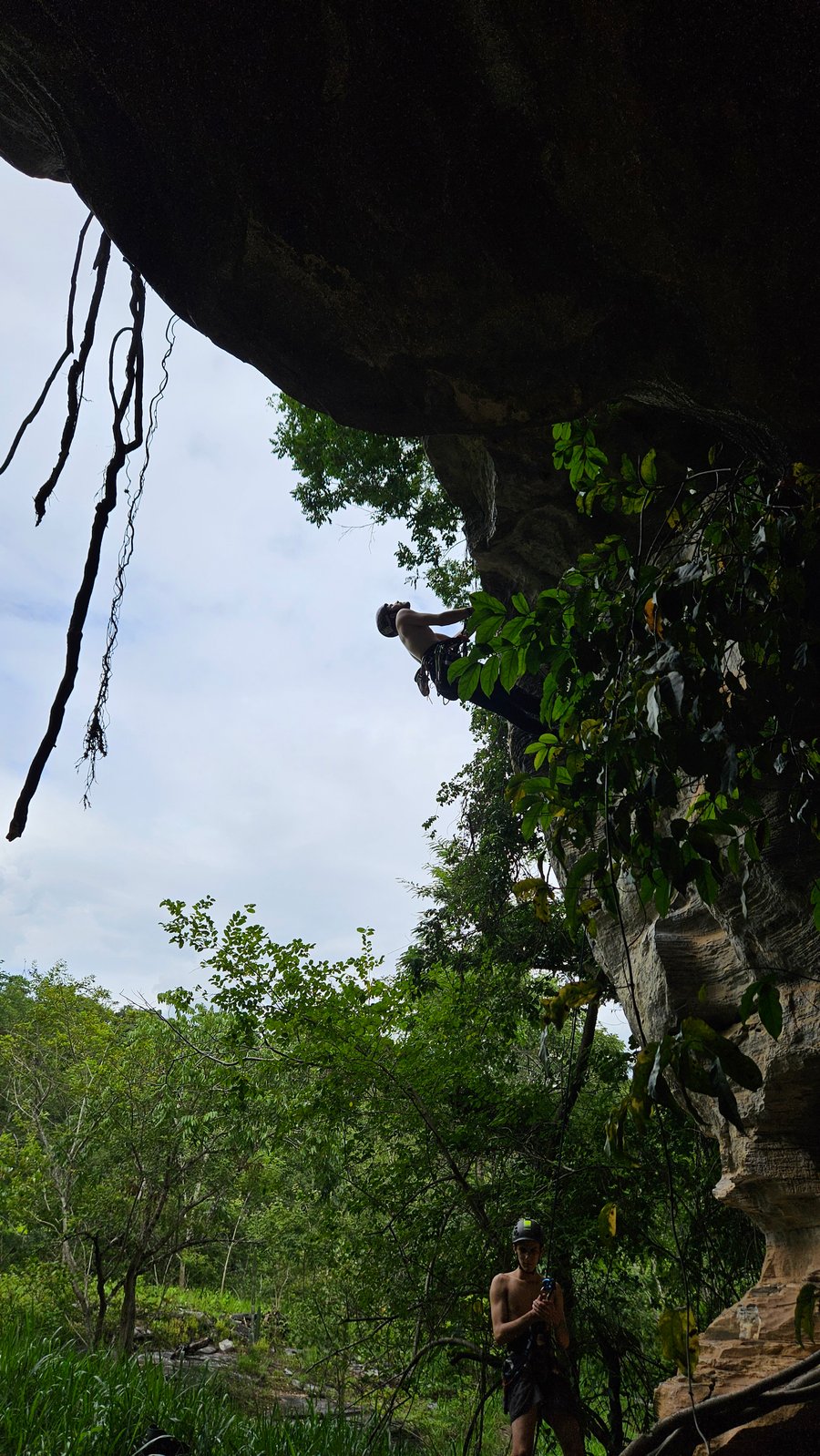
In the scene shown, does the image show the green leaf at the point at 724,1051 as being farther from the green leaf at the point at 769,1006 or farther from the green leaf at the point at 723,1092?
the green leaf at the point at 769,1006

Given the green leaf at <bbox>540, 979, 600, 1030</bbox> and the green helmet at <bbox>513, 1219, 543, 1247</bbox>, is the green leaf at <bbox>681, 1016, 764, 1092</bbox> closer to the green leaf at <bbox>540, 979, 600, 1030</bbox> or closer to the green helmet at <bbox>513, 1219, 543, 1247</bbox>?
the green leaf at <bbox>540, 979, 600, 1030</bbox>

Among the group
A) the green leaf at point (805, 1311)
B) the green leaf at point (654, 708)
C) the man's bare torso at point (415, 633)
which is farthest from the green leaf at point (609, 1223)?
the man's bare torso at point (415, 633)

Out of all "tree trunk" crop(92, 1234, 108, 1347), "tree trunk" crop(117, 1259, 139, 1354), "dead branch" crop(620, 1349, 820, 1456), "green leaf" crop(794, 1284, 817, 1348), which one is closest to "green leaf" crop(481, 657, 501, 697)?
"green leaf" crop(794, 1284, 817, 1348)

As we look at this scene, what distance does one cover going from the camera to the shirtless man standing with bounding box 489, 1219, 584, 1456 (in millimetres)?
3689

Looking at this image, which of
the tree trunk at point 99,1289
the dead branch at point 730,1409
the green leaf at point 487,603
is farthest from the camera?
the tree trunk at point 99,1289

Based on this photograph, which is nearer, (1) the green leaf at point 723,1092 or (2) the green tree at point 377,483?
(1) the green leaf at point 723,1092

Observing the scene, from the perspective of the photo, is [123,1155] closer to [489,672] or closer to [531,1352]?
[531,1352]

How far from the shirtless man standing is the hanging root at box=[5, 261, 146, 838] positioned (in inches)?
124

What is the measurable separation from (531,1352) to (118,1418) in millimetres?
2549

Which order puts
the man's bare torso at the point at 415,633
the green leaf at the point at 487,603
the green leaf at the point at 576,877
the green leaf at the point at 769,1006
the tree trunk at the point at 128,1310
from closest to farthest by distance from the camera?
the green leaf at the point at 769,1006 → the green leaf at the point at 576,877 → the green leaf at the point at 487,603 → the man's bare torso at the point at 415,633 → the tree trunk at the point at 128,1310

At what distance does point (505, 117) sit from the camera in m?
2.01

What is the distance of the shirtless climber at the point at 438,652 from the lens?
15.2 feet

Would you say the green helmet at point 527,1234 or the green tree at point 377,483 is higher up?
the green tree at point 377,483

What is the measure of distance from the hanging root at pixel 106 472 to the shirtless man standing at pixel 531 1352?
315 cm
